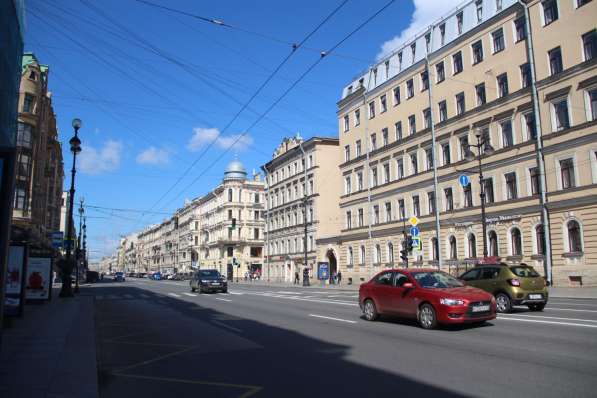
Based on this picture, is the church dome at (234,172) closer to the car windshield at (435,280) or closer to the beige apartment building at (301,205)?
the beige apartment building at (301,205)

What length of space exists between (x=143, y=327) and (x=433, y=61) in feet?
115

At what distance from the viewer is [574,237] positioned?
2947 cm

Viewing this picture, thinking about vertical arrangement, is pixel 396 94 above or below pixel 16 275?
above

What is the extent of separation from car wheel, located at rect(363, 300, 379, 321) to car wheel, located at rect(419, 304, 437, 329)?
6.33ft

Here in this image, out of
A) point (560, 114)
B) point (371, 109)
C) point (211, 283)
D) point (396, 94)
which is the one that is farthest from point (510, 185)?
point (211, 283)

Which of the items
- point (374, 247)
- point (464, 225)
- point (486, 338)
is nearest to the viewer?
point (486, 338)

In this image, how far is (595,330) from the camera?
423 inches

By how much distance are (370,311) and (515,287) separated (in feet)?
16.0

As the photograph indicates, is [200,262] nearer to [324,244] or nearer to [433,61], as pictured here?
[324,244]

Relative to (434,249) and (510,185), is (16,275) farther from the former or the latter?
(434,249)

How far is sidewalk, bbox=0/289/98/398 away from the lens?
641 centimetres

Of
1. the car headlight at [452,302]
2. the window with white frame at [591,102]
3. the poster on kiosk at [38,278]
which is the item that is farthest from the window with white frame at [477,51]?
the poster on kiosk at [38,278]

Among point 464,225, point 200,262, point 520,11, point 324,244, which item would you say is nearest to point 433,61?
point 520,11

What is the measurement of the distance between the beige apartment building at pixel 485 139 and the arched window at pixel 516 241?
92mm
